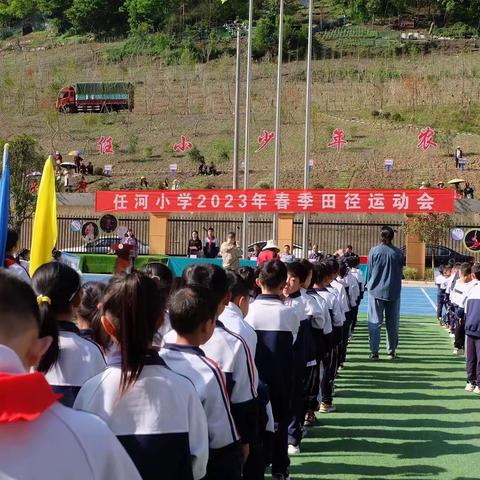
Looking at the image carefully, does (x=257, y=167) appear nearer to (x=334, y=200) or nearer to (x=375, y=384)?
(x=334, y=200)

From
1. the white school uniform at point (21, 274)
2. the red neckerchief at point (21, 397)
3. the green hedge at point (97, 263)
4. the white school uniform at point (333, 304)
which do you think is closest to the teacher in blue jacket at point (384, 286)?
the white school uniform at point (333, 304)

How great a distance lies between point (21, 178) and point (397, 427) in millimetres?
33639

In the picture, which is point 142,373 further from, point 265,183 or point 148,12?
point 148,12

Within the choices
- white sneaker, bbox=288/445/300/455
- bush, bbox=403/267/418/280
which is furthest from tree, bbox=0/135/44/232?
white sneaker, bbox=288/445/300/455

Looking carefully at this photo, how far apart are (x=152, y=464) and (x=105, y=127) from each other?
6509 cm

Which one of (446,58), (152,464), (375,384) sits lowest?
(375,384)

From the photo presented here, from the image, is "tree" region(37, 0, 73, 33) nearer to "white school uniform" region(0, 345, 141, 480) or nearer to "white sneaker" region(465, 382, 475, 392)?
"white sneaker" region(465, 382, 475, 392)

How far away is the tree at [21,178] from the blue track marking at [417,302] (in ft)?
53.9

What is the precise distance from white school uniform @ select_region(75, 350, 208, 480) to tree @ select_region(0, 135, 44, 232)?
36322mm

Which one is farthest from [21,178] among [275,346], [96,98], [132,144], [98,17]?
[98,17]

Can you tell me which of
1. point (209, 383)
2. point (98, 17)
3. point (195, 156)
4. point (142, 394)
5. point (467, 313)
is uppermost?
point (98, 17)

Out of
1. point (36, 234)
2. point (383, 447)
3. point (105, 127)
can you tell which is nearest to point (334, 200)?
point (383, 447)

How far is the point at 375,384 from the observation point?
1155cm

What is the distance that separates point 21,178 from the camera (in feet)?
133
